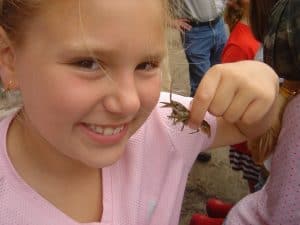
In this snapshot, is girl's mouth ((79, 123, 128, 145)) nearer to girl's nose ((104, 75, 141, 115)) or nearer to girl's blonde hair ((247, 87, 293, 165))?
girl's nose ((104, 75, 141, 115))

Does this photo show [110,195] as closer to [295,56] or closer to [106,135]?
[106,135]

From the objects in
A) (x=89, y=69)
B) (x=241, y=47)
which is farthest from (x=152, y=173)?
(x=241, y=47)

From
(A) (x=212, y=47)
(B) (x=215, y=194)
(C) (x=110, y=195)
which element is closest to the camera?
(C) (x=110, y=195)

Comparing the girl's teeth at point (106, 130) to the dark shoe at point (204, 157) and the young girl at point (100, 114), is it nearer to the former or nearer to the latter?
the young girl at point (100, 114)

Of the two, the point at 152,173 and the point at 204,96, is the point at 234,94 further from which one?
the point at 152,173

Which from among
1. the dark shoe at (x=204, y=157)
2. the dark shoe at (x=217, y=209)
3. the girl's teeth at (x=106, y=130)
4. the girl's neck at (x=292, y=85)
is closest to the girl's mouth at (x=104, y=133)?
the girl's teeth at (x=106, y=130)

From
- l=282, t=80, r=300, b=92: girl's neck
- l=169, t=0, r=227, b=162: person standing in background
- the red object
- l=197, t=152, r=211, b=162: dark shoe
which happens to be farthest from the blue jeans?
l=282, t=80, r=300, b=92: girl's neck

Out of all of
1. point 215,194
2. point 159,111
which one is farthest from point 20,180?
point 215,194
